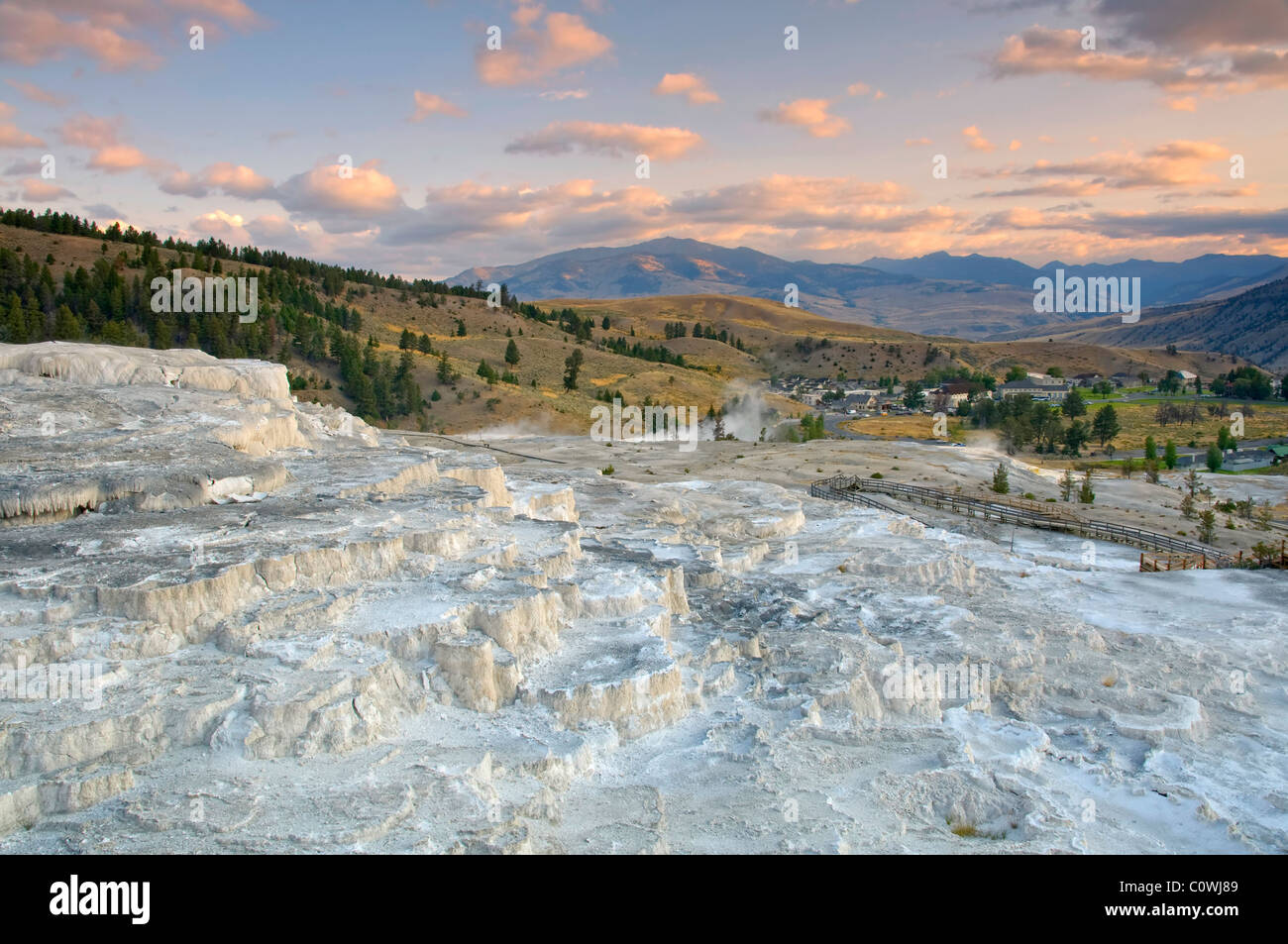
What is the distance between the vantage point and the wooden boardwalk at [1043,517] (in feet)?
90.5

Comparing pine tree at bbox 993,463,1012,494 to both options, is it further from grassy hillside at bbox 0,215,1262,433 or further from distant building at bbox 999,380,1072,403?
distant building at bbox 999,380,1072,403

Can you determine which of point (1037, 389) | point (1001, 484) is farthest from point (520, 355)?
point (1037, 389)

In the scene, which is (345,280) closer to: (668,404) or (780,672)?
(668,404)

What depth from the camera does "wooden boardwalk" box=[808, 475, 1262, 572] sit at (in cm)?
2759

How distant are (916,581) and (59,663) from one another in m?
18.5

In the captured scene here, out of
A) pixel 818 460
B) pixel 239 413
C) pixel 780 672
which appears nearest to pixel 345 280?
pixel 818 460

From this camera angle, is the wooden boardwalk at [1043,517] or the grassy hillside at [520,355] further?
the grassy hillside at [520,355]

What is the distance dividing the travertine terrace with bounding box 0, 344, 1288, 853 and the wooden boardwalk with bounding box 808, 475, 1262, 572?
3.54 meters

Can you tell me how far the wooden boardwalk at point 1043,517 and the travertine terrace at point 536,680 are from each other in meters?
3.54

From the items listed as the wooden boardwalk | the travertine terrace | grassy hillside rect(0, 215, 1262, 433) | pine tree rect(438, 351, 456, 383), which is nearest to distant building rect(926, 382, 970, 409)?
grassy hillside rect(0, 215, 1262, 433)

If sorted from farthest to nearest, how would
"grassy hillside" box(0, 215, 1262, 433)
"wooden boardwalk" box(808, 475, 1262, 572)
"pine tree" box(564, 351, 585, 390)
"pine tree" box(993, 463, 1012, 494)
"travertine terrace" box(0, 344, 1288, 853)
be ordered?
"pine tree" box(564, 351, 585, 390) < "grassy hillside" box(0, 215, 1262, 433) < "pine tree" box(993, 463, 1012, 494) < "wooden boardwalk" box(808, 475, 1262, 572) < "travertine terrace" box(0, 344, 1288, 853)

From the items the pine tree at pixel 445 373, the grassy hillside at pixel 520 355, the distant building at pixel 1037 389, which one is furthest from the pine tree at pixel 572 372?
the distant building at pixel 1037 389

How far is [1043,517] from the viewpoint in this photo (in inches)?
1331

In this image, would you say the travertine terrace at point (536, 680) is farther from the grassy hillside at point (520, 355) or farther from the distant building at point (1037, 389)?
the distant building at point (1037, 389)
